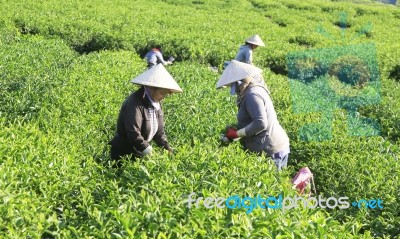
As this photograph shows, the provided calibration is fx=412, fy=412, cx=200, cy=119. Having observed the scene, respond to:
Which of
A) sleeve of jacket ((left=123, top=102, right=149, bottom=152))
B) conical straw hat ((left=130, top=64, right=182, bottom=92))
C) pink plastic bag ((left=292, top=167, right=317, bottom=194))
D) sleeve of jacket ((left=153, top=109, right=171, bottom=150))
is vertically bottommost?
pink plastic bag ((left=292, top=167, right=317, bottom=194))

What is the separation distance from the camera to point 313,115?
7.01 meters

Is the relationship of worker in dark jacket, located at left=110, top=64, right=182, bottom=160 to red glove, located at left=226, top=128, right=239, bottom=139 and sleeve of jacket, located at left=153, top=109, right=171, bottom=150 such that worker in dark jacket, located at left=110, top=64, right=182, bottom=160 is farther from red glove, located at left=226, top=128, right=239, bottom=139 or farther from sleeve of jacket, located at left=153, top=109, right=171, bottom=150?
red glove, located at left=226, top=128, right=239, bottom=139

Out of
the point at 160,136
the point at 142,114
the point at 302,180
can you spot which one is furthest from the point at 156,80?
the point at 302,180

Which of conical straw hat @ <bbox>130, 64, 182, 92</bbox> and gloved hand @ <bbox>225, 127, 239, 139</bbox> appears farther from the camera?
gloved hand @ <bbox>225, 127, 239, 139</bbox>

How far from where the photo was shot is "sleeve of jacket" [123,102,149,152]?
4391 millimetres

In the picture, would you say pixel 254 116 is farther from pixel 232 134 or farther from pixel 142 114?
pixel 142 114

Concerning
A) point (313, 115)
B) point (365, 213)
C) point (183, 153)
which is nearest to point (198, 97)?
point (313, 115)

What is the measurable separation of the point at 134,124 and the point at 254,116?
4.36 feet

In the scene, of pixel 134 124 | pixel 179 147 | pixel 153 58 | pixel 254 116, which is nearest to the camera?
pixel 134 124

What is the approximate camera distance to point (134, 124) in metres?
4.41

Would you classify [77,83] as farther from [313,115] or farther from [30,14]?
[30,14]

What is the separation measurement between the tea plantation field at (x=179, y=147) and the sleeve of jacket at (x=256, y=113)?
0.30 metres

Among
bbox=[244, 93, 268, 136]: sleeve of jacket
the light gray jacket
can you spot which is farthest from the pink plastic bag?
bbox=[244, 93, 268, 136]: sleeve of jacket

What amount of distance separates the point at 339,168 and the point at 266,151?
1214 millimetres
